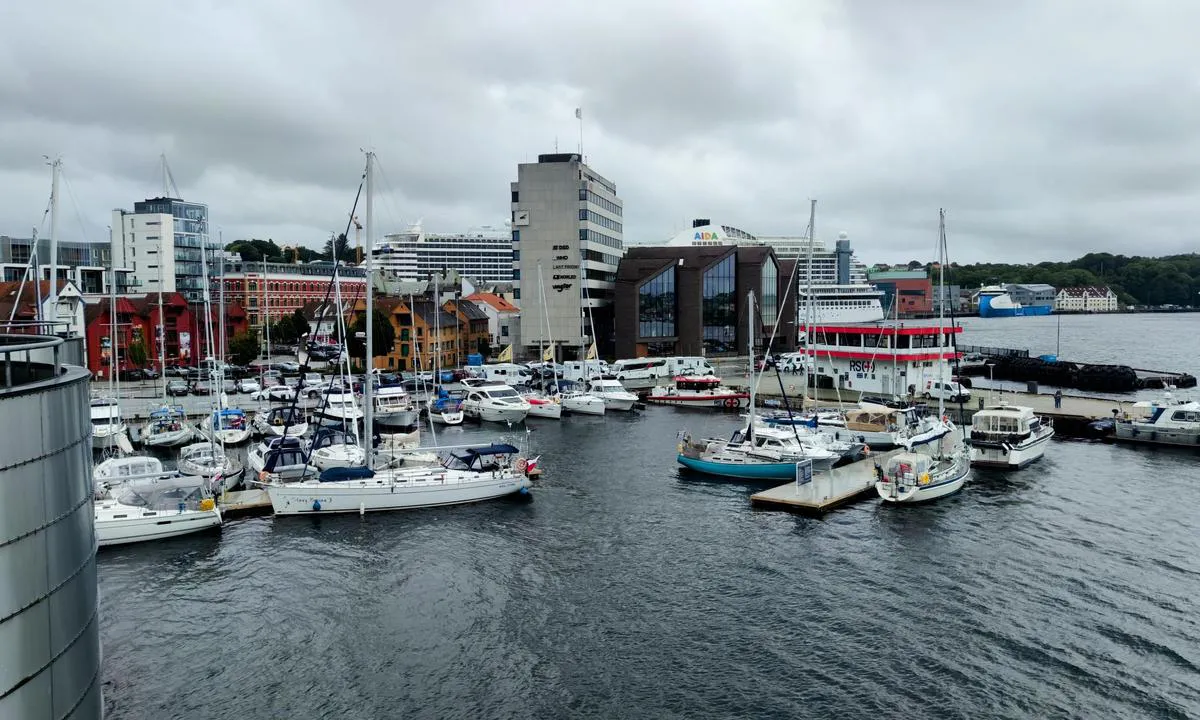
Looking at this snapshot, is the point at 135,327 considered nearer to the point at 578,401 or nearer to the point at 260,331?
the point at 260,331

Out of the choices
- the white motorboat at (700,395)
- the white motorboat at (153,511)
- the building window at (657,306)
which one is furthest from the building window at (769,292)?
the white motorboat at (153,511)

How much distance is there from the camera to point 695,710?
18750 millimetres

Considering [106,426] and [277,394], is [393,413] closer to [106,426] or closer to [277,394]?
[277,394]

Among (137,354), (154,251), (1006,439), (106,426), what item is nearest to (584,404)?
(1006,439)

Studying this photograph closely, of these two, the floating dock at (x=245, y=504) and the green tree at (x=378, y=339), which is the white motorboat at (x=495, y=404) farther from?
the floating dock at (x=245, y=504)

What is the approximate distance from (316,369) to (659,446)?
47293 mm

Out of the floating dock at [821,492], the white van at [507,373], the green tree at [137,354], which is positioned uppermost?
the green tree at [137,354]

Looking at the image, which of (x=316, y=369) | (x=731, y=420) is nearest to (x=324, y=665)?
(x=731, y=420)

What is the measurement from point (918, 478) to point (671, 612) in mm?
15926

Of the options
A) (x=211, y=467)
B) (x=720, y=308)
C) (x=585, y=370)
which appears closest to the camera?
(x=211, y=467)

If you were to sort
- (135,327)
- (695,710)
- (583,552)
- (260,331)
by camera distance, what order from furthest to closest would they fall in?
(260,331) → (135,327) → (583,552) → (695,710)

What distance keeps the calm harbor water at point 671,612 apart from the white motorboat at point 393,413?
Answer: 75.0 feet

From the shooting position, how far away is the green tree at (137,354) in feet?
255

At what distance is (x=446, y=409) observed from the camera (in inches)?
2383
